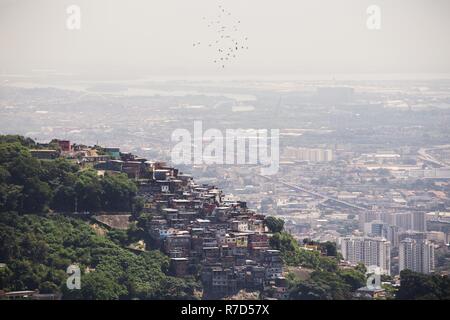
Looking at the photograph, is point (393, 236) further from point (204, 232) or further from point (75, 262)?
point (75, 262)

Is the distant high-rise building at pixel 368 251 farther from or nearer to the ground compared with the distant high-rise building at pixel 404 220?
farther from the ground

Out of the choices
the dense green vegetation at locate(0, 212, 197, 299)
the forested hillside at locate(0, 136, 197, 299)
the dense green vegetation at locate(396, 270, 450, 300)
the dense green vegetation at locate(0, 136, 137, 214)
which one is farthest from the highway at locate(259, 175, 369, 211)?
the dense green vegetation at locate(396, 270, 450, 300)

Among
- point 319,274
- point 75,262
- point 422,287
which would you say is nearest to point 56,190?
point 75,262

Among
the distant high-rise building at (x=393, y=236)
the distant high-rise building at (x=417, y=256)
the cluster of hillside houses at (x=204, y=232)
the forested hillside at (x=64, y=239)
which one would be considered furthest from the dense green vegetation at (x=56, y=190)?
the distant high-rise building at (x=393, y=236)

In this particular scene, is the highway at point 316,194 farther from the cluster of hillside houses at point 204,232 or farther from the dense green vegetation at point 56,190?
the dense green vegetation at point 56,190

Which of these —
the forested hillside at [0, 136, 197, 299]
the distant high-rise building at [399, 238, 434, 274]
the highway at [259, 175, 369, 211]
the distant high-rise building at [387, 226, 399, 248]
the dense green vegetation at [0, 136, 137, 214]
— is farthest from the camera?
the highway at [259, 175, 369, 211]

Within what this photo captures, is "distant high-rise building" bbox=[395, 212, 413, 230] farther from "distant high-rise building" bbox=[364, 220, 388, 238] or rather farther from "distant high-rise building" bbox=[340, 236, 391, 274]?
"distant high-rise building" bbox=[340, 236, 391, 274]
